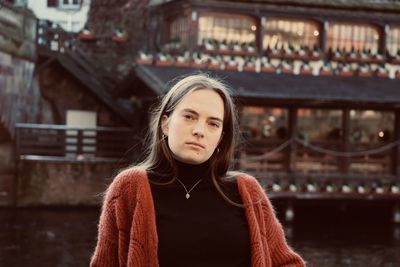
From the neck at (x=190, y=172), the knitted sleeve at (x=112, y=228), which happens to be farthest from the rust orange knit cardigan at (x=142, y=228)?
the neck at (x=190, y=172)

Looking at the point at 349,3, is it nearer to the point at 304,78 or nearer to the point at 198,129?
the point at 304,78

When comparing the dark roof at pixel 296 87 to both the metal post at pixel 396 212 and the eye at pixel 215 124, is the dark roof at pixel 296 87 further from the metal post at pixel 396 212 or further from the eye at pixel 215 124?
the eye at pixel 215 124

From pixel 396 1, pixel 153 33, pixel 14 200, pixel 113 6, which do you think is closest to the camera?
pixel 14 200

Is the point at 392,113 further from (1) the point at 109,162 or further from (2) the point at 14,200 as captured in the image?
(2) the point at 14,200

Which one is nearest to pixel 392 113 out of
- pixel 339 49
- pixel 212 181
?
pixel 339 49

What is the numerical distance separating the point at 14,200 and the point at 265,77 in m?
7.61

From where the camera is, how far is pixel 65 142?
63.8 ft

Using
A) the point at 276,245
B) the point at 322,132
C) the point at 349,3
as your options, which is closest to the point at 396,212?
the point at 322,132

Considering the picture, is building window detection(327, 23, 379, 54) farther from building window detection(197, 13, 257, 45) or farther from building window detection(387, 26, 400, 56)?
building window detection(197, 13, 257, 45)

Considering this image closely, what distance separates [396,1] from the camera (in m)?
20.4

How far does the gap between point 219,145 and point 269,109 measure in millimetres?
15645

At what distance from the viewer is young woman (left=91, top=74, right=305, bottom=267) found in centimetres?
235

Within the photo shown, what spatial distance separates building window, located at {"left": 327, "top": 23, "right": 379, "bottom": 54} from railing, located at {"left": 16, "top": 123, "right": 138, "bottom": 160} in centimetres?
656

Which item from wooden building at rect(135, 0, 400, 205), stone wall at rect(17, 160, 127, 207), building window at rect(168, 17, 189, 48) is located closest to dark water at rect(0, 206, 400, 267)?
stone wall at rect(17, 160, 127, 207)
